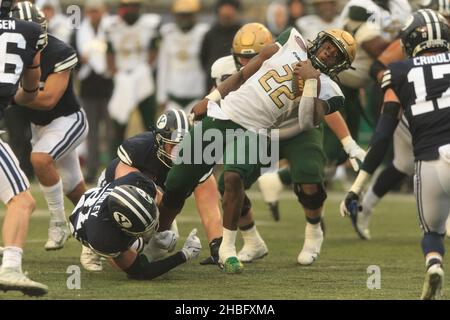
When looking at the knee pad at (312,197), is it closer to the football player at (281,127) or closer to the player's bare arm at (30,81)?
the football player at (281,127)

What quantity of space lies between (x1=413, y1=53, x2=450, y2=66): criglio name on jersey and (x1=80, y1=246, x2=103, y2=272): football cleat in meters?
2.38

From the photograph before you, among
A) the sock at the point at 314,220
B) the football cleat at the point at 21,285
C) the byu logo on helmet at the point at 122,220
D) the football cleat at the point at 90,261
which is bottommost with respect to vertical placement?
the football cleat at the point at 90,261

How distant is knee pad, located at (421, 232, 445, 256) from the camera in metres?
6.32

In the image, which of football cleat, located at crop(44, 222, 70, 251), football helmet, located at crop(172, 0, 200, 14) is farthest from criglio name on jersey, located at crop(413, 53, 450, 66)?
football helmet, located at crop(172, 0, 200, 14)

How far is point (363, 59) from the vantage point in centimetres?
1000

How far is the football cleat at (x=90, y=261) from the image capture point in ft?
24.6

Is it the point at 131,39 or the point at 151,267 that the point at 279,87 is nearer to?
the point at 151,267

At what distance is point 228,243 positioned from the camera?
7219mm

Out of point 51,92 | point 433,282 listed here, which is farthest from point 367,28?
point 433,282

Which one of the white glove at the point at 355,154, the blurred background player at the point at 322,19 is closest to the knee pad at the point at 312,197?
the white glove at the point at 355,154

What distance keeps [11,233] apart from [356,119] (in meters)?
4.51

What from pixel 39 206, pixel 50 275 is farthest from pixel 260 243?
pixel 39 206

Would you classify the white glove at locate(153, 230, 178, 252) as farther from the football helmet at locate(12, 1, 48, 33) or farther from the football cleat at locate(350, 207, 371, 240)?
the football cleat at locate(350, 207, 371, 240)

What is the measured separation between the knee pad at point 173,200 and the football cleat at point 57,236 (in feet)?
3.98
